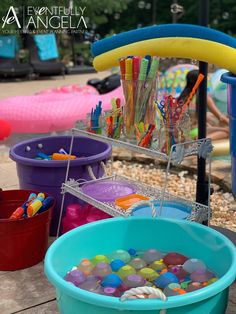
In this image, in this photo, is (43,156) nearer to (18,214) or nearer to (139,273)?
(18,214)

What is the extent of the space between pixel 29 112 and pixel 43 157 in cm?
193

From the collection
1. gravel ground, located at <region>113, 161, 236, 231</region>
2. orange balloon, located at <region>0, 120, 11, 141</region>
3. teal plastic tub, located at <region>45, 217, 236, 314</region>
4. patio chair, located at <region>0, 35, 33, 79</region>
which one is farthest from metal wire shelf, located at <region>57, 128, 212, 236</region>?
patio chair, located at <region>0, 35, 33, 79</region>

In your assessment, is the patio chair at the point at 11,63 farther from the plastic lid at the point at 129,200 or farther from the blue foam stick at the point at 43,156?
the plastic lid at the point at 129,200

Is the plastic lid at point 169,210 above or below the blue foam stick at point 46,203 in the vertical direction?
above

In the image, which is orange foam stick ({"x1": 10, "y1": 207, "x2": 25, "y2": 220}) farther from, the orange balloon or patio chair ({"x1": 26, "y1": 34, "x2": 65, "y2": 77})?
patio chair ({"x1": 26, "y1": 34, "x2": 65, "y2": 77})

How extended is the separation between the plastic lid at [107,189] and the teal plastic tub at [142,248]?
418mm

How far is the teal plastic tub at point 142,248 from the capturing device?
4.41 feet

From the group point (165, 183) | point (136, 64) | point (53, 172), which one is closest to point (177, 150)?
point (165, 183)

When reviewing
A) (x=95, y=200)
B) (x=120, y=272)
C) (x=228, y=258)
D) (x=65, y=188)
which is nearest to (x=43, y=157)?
(x=65, y=188)

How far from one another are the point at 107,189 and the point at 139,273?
29.1 inches

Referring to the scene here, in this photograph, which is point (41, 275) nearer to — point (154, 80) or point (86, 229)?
point (86, 229)

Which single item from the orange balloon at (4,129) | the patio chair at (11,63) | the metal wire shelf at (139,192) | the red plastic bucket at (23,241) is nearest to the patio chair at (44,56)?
the patio chair at (11,63)

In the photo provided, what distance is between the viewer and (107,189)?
2467 mm

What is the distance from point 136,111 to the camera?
2.19 m
